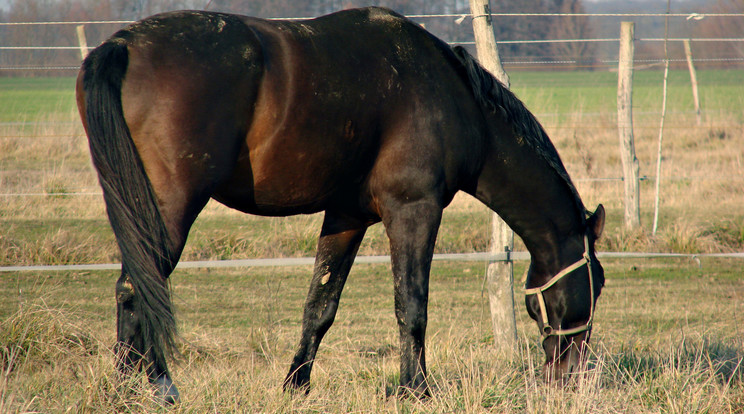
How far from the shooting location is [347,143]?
3109 mm

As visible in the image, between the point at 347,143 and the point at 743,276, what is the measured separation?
5.56 metres

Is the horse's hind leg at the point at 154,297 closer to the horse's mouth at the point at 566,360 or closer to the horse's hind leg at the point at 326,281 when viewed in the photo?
the horse's hind leg at the point at 326,281

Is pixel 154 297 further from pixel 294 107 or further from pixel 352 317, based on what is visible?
pixel 352 317

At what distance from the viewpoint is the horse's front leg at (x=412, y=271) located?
130 inches

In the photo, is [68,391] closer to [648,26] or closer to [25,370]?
[25,370]

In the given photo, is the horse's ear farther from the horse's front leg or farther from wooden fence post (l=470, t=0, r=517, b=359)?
wooden fence post (l=470, t=0, r=517, b=359)

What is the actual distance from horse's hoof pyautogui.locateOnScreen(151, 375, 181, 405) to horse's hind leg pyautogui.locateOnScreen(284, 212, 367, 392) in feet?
2.53

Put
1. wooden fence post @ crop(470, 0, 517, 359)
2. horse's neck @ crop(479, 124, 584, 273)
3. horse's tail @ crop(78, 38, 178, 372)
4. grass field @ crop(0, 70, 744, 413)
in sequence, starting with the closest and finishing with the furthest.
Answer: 1. horse's tail @ crop(78, 38, 178, 372)
2. grass field @ crop(0, 70, 744, 413)
3. horse's neck @ crop(479, 124, 584, 273)
4. wooden fence post @ crop(470, 0, 517, 359)

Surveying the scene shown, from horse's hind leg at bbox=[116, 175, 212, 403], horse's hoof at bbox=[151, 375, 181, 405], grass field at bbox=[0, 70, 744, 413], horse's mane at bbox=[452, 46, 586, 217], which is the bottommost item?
grass field at bbox=[0, 70, 744, 413]

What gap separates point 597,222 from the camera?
146 inches

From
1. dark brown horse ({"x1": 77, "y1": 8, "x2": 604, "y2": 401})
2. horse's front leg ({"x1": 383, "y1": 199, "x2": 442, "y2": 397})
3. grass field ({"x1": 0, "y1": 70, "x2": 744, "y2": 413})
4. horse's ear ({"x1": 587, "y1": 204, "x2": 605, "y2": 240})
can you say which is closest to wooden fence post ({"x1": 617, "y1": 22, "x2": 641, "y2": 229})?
grass field ({"x1": 0, "y1": 70, "x2": 744, "y2": 413})

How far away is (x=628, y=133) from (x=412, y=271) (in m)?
5.91

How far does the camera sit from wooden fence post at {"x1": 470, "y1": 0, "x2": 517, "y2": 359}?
182 inches

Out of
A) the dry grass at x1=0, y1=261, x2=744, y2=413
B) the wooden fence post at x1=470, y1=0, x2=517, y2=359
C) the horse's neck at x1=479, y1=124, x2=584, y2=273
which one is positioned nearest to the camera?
the dry grass at x1=0, y1=261, x2=744, y2=413
